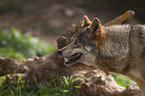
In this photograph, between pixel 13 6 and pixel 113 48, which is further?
pixel 13 6

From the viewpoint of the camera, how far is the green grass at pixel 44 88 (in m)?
4.59

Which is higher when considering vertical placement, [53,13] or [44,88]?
[53,13]

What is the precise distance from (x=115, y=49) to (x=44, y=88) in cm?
225

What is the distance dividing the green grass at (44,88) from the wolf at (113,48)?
4.35ft

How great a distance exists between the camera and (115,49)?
3.29 metres

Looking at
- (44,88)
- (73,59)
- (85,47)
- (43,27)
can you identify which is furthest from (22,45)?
(85,47)

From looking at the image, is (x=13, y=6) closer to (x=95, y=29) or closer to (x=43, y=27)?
(x=43, y=27)

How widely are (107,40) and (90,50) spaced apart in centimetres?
34

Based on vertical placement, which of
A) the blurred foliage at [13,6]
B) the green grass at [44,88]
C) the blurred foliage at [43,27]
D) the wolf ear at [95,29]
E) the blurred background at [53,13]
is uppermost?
the blurred foliage at [13,6]

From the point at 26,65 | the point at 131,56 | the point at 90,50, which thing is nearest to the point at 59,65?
the point at 26,65

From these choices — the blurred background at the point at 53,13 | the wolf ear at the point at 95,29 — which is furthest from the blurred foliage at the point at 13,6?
the wolf ear at the point at 95,29

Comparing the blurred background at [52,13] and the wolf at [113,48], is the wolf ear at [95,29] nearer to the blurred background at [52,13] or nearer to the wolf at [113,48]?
the wolf at [113,48]

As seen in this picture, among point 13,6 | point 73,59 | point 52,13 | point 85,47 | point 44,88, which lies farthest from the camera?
point 52,13

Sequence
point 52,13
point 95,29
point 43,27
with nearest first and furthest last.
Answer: point 95,29, point 43,27, point 52,13
